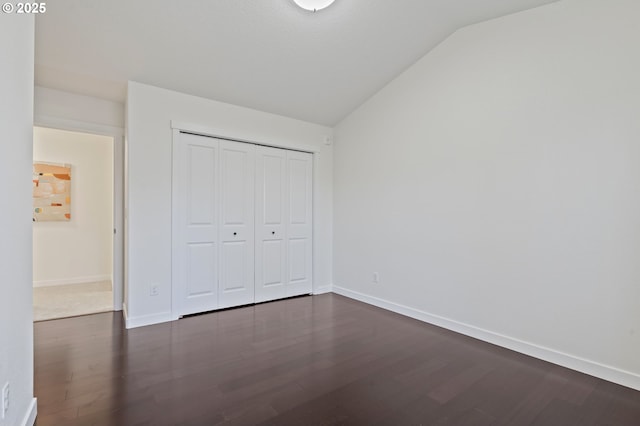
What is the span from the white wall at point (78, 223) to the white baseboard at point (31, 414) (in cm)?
412

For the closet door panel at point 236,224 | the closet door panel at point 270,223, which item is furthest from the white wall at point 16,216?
the closet door panel at point 270,223

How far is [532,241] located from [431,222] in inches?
38.8

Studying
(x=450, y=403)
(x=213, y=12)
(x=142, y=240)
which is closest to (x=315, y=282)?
(x=142, y=240)

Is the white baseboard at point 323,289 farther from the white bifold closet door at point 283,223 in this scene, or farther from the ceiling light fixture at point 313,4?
the ceiling light fixture at point 313,4

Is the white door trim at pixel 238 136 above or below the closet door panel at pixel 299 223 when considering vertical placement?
above

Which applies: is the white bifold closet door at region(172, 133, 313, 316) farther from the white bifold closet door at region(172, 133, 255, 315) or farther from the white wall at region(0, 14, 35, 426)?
the white wall at region(0, 14, 35, 426)

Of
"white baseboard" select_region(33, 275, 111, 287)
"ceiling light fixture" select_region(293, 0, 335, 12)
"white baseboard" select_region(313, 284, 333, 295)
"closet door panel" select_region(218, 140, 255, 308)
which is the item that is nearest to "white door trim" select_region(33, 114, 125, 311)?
"closet door panel" select_region(218, 140, 255, 308)

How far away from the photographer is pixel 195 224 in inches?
143

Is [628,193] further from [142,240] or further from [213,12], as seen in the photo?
[142,240]

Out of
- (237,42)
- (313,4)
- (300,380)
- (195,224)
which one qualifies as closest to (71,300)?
(195,224)

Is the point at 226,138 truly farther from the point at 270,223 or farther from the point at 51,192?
the point at 51,192

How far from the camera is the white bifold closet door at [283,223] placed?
13.7 ft

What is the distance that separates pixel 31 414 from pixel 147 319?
5.31 ft

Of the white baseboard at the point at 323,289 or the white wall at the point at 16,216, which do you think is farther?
the white baseboard at the point at 323,289
